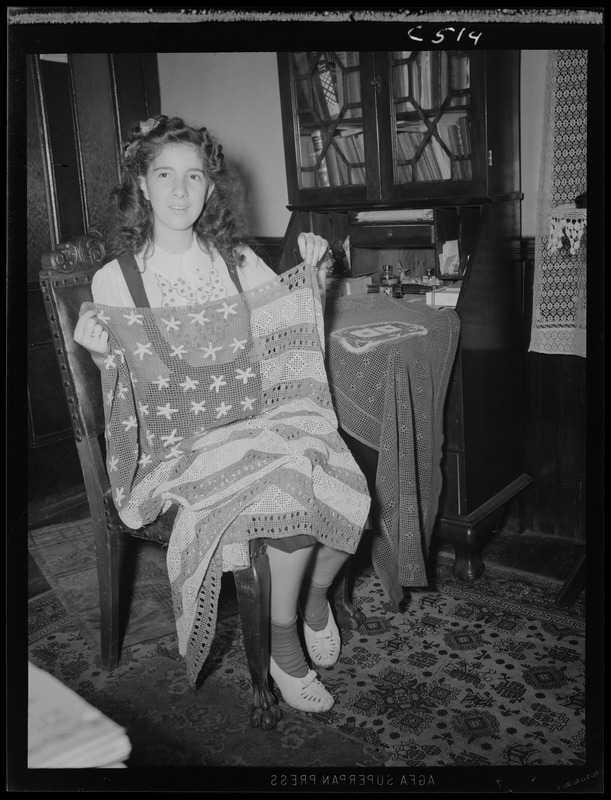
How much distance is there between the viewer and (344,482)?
6.08 feet

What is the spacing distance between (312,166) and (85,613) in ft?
5.74

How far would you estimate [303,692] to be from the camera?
1.97 metres

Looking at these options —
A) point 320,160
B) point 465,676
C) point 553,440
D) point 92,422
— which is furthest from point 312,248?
point 553,440

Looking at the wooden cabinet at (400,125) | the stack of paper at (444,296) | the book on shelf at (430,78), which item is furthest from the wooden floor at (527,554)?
the book on shelf at (430,78)

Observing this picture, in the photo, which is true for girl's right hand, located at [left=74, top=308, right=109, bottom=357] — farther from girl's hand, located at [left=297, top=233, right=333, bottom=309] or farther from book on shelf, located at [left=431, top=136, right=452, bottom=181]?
book on shelf, located at [left=431, top=136, right=452, bottom=181]

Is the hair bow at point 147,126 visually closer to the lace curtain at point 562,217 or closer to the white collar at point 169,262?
the white collar at point 169,262

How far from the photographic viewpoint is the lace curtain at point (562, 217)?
2402 mm

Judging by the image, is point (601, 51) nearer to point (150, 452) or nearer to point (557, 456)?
point (150, 452)

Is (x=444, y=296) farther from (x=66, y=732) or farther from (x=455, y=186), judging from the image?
(x=66, y=732)

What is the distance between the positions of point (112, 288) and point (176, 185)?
30 centimetres

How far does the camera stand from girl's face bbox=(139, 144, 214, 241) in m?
1.91

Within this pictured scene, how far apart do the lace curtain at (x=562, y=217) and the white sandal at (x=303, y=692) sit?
1.39 m

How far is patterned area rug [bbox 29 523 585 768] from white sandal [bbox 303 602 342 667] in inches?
1.4

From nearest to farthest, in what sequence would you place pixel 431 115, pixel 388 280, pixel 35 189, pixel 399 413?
1. pixel 399 413
2. pixel 431 115
3. pixel 388 280
4. pixel 35 189
